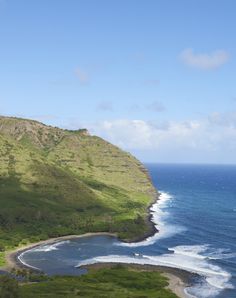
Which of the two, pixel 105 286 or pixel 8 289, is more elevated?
pixel 8 289

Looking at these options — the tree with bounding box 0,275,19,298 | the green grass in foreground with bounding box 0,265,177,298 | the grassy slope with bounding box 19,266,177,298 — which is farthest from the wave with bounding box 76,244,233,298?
the tree with bounding box 0,275,19,298

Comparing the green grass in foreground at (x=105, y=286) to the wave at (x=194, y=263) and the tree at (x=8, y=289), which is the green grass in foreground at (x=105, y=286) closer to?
the tree at (x=8, y=289)

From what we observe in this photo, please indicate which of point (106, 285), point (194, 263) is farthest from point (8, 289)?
point (194, 263)

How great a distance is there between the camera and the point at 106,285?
13900 cm

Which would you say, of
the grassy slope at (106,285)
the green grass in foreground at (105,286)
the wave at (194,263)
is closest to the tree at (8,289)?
the green grass in foreground at (105,286)

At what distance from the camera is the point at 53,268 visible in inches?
6432

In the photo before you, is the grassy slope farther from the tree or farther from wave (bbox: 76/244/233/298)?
wave (bbox: 76/244/233/298)

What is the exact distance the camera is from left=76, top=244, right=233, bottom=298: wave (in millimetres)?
140675

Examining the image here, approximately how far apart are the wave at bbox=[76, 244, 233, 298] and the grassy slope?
36.1ft

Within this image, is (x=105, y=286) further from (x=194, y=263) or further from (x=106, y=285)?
(x=194, y=263)

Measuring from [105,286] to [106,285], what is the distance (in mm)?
1401

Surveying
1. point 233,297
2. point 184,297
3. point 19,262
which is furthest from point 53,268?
point 233,297

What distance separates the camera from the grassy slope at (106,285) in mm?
127562

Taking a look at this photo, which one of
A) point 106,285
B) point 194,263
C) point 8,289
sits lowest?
point 106,285
